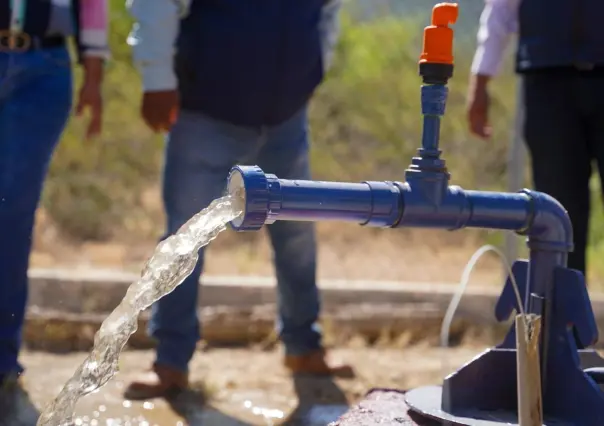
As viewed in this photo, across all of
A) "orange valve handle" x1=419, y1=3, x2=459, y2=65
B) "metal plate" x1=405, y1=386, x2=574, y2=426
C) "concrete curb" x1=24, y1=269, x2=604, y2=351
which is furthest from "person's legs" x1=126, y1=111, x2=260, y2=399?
"orange valve handle" x1=419, y1=3, x2=459, y2=65

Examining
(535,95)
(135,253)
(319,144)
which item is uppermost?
(535,95)

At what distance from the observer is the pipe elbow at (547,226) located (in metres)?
2.00

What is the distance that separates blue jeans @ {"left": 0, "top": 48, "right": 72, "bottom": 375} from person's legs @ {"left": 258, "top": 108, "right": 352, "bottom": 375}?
650 millimetres

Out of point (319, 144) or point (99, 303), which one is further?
point (319, 144)

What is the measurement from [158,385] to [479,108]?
1349 millimetres

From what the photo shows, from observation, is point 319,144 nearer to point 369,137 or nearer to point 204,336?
point 369,137

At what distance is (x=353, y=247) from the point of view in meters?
6.18

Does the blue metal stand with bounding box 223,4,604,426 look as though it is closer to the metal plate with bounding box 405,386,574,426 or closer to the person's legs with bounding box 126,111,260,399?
the metal plate with bounding box 405,386,574,426

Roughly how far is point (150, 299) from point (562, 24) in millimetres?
1598

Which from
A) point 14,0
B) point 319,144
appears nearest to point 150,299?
point 14,0

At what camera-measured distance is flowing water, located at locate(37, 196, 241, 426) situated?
1.98 metres

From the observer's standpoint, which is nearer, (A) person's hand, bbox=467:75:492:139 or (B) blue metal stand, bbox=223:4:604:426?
(B) blue metal stand, bbox=223:4:604:426

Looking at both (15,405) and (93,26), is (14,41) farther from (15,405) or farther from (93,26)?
(15,405)

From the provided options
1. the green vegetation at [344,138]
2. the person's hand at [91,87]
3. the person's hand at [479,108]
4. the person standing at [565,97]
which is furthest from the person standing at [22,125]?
the green vegetation at [344,138]
